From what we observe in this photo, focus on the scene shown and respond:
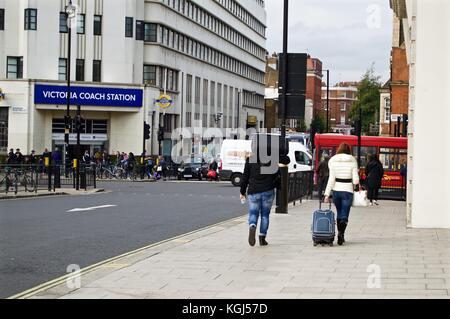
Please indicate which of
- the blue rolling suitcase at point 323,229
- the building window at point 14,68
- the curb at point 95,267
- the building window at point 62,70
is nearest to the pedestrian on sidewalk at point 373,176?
the curb at point 95,267

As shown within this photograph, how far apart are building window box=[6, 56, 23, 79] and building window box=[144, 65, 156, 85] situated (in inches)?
377

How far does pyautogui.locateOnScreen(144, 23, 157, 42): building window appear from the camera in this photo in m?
63.7

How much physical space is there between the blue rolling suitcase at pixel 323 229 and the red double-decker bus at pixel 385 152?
20005mm

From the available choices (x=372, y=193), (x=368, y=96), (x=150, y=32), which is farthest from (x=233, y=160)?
(x=368, y=96)

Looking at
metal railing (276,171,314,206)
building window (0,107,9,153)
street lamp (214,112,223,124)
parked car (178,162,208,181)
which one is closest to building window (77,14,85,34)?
building window (0,107,9,153)

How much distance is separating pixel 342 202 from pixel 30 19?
48.2 m

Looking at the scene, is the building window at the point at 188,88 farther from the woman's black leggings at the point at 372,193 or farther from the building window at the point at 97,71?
the woman's black leggings at the point at 372,193

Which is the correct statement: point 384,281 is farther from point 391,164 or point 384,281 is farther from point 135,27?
point 135,27

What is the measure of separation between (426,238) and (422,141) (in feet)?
9.16

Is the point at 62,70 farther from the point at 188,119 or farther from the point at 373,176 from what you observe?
the point at 373,176

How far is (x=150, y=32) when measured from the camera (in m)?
63.8
